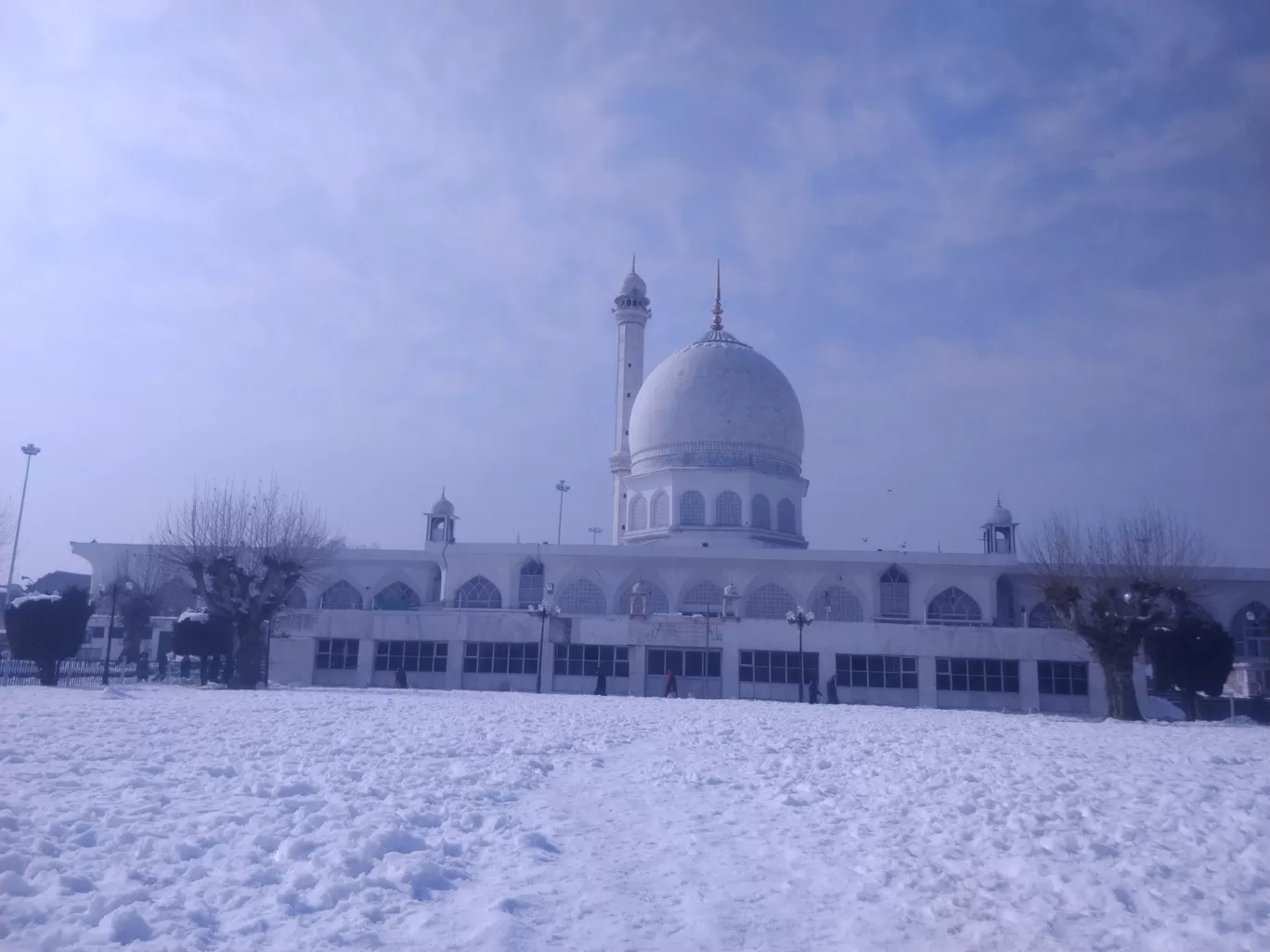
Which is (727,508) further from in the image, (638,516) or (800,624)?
(800,624)

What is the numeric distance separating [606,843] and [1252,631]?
38233 mm

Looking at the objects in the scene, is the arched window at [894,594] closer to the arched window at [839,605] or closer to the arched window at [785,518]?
the arched window at [839,605]

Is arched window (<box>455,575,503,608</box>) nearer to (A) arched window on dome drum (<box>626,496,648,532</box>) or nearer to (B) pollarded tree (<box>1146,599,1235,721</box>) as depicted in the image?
(A) arched window on dome drum (<box>626,496,648,532</box>)

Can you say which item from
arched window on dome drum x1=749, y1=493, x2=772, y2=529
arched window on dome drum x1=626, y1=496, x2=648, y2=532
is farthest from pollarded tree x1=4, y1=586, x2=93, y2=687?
arched window on dome drum x1=749, y1=493, x2=772, y2=529

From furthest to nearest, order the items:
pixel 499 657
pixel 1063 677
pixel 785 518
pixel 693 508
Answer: pixel 785 518 < pixel 693 508 < pixel 499 657 < pixel 1063 677

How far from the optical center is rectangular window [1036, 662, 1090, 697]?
30.3 metres

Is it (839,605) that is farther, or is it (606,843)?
(839,605)

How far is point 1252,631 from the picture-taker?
37.8 meters

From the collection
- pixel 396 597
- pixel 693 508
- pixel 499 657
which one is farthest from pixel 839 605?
pixel 396 597

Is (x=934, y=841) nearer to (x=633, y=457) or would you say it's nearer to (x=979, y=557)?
(x=979, y=557)

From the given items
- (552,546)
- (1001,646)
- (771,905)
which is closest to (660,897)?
(771,905)

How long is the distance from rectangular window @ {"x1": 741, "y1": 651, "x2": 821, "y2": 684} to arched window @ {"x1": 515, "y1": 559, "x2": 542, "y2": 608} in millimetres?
10645

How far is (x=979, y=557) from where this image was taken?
3825 cm

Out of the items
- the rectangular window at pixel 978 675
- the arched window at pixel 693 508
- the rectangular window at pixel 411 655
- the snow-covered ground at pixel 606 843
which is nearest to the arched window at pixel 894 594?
the arched window at pixel 693 508
